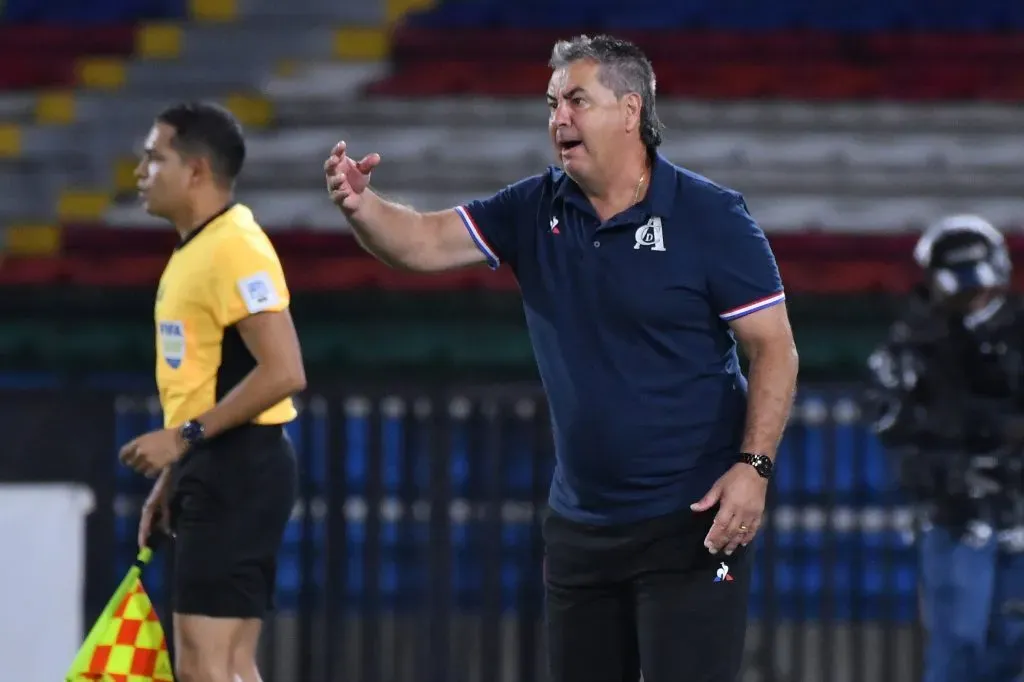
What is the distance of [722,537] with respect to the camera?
311 centimetres

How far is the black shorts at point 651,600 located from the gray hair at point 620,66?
2.30ft

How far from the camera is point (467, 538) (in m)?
5.60

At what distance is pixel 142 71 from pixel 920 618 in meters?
6.61

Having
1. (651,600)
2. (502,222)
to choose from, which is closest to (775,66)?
(502,222)

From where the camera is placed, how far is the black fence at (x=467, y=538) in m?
5.55

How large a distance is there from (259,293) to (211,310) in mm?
112

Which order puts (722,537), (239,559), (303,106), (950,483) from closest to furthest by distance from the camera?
(722,537) < (239,559) < (950,483) < (303,106)

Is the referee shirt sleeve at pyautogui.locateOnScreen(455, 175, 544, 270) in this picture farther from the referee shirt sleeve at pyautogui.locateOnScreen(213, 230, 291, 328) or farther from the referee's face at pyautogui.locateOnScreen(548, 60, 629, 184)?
the referee shirt sleeve at pyautogui.locateOnScreen(213, 230, 291, 328)

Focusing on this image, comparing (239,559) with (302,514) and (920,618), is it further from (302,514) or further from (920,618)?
(920,618)

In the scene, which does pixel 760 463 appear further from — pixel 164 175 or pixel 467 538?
pixel 467 538

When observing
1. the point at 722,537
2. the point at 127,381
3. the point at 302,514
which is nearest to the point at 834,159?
the point at 127,381

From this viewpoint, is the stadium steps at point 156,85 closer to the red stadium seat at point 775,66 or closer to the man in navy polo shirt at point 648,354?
the red stadium seat at point 775,66

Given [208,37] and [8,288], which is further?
[208,37]

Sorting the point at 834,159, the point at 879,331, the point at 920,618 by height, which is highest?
the point at 834,159
